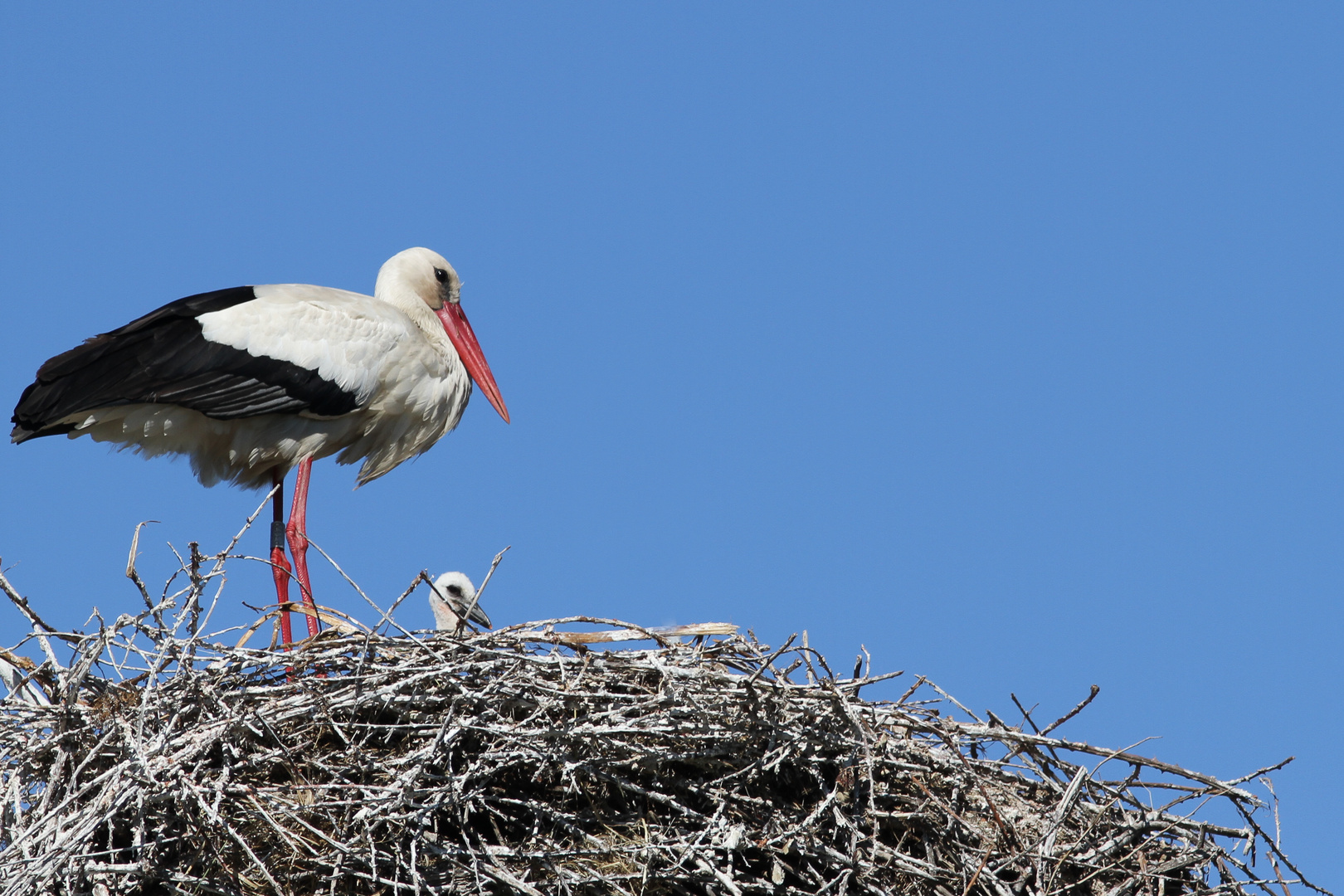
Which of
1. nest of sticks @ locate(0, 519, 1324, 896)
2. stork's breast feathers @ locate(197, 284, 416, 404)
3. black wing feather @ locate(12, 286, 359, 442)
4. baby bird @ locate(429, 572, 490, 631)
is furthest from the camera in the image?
stork's breast feathers @ locate(197, 284, 416, 404)

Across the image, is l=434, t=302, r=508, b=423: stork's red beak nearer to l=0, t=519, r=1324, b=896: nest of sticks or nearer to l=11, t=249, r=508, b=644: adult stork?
l=11, t=249, r=508, b=644: adult stork

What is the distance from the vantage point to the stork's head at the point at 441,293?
22.9 feet

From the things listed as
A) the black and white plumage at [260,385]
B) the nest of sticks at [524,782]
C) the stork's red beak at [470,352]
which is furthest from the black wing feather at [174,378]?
the nest of sticks at [524,782]

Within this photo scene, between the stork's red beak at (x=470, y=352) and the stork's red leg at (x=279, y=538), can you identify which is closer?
the stork's red leg at (x=279, y=538)

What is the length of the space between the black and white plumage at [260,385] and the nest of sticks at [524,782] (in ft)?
6.07

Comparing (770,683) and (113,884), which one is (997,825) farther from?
(113,884)

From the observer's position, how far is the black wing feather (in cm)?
568

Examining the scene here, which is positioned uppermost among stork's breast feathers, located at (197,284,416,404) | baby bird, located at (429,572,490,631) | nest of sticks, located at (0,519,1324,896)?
stork's breast feathers, located at (197,284,416,404)

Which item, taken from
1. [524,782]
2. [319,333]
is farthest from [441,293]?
[524,782]

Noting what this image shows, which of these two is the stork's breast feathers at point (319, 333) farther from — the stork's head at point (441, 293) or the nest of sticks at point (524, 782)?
the nest of sticks at point (524, 782)

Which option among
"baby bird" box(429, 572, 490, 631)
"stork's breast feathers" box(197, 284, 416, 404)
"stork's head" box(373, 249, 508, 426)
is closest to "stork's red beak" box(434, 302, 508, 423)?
"stork's head" box(373, 249, 508, 426)

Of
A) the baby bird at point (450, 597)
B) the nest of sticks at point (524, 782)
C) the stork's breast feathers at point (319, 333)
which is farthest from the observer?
the stork's breast feathers at point (319, 333)

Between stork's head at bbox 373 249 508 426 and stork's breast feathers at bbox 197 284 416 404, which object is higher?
stork's head at bbox 373 249 508 426

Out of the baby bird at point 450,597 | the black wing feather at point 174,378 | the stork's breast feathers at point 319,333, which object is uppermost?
the stork's breast feathers at point 319,333
